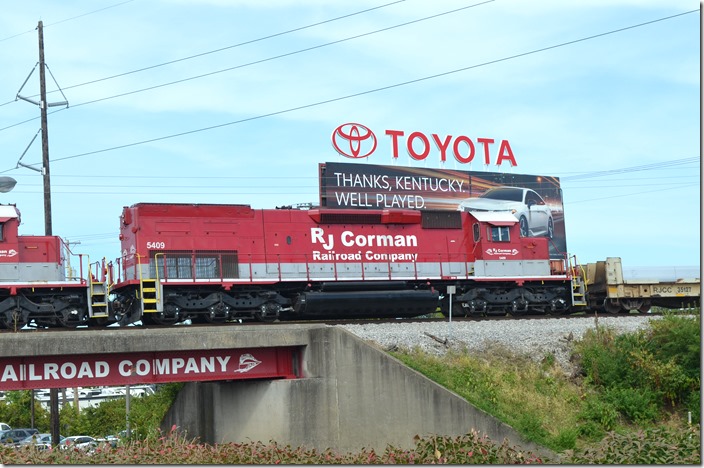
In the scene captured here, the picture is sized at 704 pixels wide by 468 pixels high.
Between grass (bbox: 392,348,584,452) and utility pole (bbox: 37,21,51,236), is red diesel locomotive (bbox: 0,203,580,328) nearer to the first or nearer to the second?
utility pole (bbox: 37,21,51,236)

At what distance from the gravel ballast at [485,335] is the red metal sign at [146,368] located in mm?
1975

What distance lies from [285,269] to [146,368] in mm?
7860

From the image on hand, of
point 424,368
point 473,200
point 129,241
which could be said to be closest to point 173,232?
point 129,241

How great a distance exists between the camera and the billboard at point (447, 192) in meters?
35.8

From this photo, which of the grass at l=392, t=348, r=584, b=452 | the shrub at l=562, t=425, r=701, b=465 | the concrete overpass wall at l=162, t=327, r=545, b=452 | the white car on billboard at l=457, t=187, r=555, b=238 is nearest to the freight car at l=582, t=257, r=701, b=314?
the grass at l=392, t=348, r=584, b=452

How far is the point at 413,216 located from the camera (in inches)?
1096

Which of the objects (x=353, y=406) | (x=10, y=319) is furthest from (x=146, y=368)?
(x=10, y=319)

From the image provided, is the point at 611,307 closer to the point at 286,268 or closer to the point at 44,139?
the point at 286,268

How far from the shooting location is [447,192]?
40.8m

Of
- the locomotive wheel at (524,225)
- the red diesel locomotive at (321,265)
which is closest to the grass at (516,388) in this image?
the red diesel locomotive at (321,265)

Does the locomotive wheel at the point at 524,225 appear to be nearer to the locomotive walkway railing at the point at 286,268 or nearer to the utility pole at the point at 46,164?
the locomotive walkway railing at the point at 286,268

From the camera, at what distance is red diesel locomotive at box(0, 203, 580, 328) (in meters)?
23.3

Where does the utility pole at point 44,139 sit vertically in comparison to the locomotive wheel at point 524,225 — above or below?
above

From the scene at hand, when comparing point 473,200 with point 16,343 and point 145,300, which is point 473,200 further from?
point 16,343
